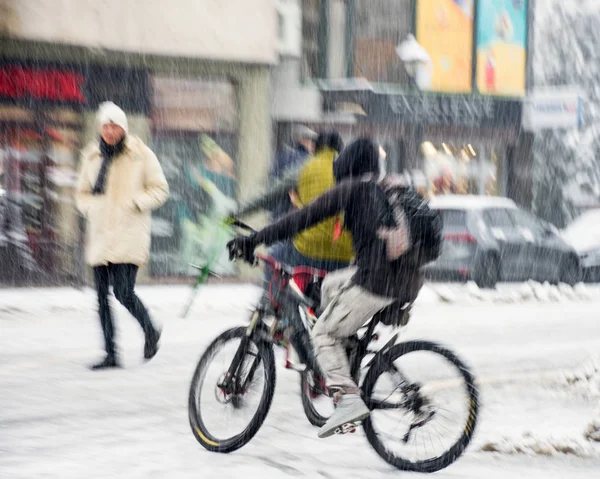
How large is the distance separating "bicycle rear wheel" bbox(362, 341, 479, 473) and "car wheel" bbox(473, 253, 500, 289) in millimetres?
12440

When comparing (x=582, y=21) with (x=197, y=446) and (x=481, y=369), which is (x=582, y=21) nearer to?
(x=481, y=369)

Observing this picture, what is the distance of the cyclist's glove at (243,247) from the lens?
5402 millimetres

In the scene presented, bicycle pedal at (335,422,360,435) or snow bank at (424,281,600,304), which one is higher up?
bicycle pedal at (335,422,360,435)

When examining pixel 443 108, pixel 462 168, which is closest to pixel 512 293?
pixel 443 108

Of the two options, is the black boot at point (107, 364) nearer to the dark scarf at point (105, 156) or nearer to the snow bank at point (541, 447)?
the dark scarf at point (105, 156)

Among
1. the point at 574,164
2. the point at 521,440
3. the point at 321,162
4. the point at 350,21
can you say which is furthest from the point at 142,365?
the point at 574,164

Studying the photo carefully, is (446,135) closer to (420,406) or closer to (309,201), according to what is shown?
(309,201)

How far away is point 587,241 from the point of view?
19406 mm

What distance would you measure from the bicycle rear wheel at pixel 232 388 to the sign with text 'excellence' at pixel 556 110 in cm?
1668

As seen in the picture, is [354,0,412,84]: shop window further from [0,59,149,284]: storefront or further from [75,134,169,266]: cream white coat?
[75,134,169,266]: cream white coat

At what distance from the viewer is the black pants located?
28.6 ft

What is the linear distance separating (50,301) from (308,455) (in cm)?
980

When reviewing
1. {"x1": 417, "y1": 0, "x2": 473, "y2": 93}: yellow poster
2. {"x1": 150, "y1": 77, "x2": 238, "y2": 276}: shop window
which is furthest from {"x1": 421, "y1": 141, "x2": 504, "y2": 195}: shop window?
{"x1": 150, "y1": 77, "x2": 238, "y2": 276}: shop window

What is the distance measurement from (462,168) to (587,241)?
4.89m
